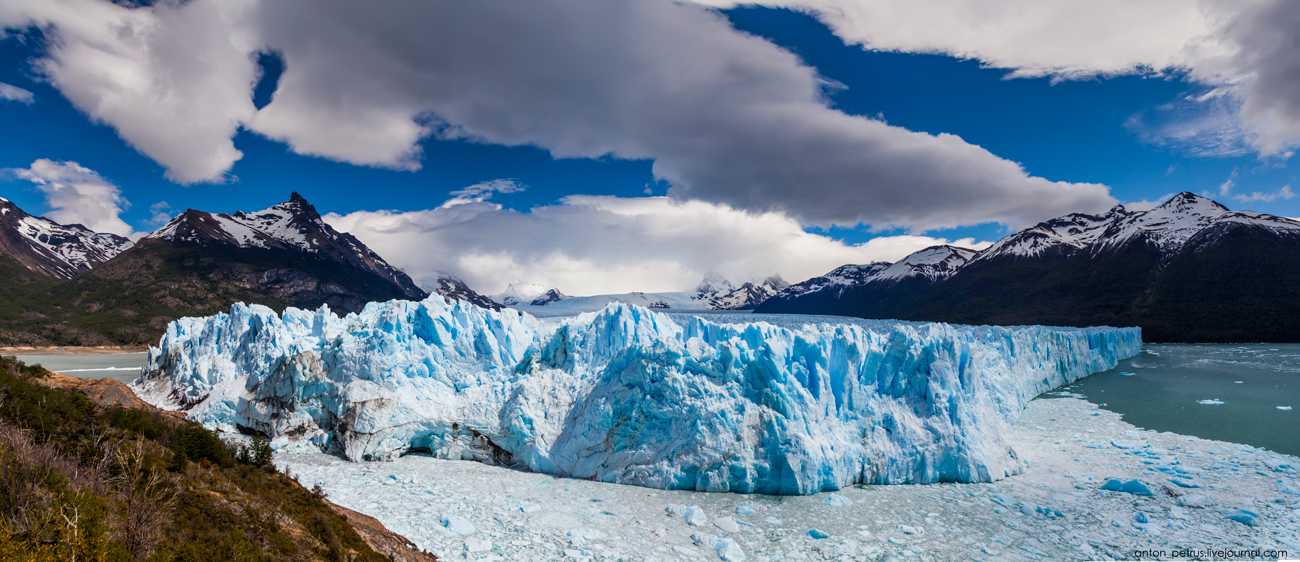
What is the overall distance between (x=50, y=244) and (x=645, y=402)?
227494mm

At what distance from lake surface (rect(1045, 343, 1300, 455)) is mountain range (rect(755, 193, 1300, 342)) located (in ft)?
91.2

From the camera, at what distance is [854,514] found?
38.0 feet

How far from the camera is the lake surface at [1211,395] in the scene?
19.3 metres

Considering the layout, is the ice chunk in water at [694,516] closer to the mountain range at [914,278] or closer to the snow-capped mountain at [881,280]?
the mountain range at [914,278]

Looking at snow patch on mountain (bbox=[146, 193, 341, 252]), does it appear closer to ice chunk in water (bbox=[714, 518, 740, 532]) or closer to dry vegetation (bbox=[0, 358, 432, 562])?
dry vegetation (bbox=[0, 358, 432, 562])

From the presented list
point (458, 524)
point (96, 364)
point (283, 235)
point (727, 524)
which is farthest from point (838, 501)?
point (283, 235)

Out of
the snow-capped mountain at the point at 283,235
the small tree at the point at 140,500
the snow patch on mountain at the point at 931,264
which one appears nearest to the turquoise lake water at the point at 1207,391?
the small tree at the point at 140,500

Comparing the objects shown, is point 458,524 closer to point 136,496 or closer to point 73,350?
point 136,496

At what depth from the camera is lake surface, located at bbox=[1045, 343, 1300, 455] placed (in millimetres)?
19320

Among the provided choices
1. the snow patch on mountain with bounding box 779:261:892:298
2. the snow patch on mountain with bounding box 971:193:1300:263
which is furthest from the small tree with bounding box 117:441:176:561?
the snow patch on mountain with bounding box 779:261:892:298

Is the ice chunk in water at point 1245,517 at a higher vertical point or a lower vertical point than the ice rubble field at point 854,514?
higher

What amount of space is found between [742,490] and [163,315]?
10378 cm

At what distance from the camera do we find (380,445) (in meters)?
15.8

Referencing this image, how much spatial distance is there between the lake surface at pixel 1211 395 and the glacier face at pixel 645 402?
6793 millimetres
